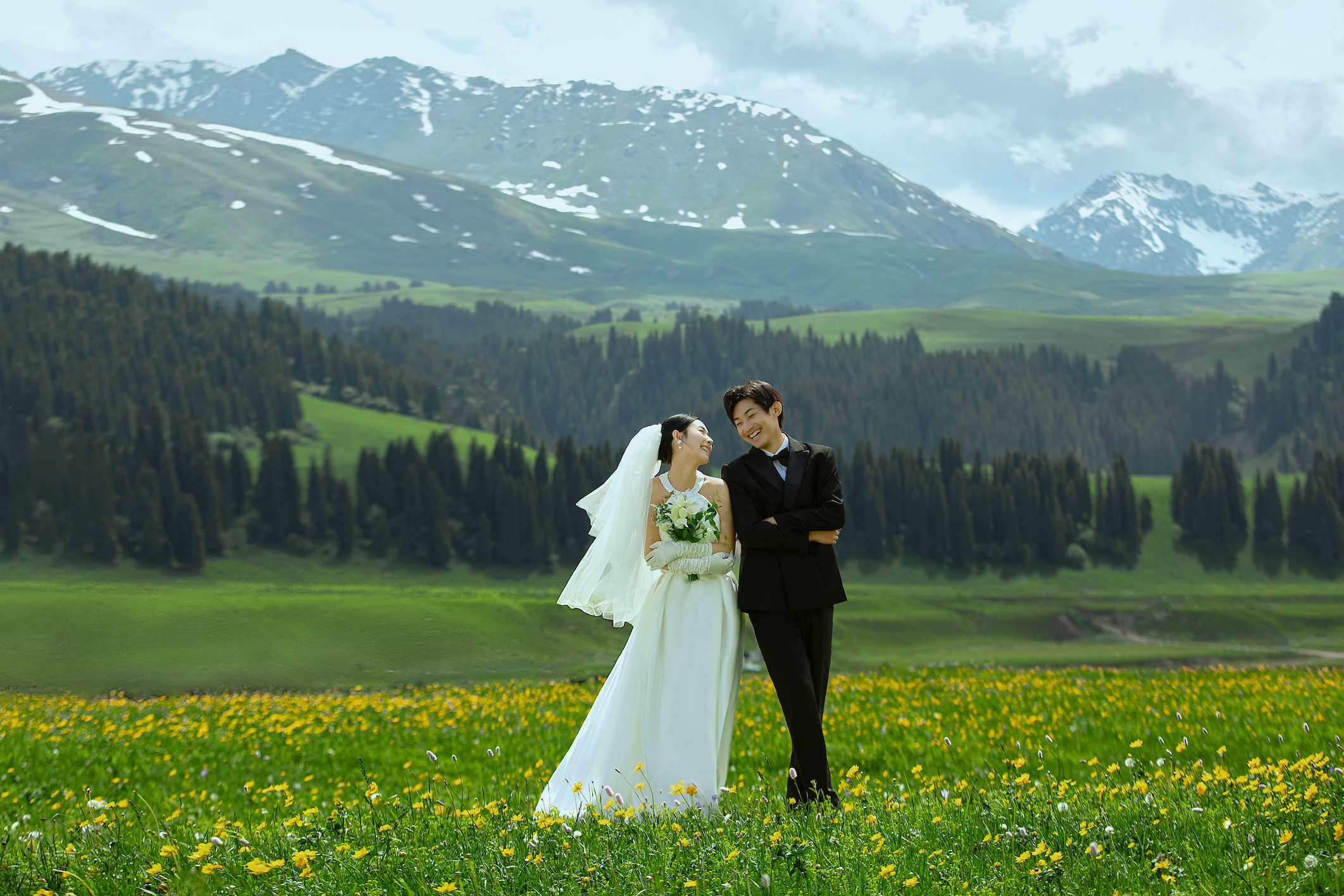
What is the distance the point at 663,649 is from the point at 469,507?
401ft

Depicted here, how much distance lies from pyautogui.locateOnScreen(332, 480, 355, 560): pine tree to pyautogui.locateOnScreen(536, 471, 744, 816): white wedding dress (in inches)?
4426

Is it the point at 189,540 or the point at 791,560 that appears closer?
the point at 791,560

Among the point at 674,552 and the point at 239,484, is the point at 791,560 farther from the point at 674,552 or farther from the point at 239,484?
the point at 239,484

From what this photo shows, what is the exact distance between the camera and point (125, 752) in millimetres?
15703

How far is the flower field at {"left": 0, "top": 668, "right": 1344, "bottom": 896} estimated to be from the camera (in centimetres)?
690

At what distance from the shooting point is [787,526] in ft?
32.9

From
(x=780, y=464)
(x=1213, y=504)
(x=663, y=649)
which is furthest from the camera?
(x=1213, y=504)

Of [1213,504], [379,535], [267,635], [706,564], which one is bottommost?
[379,535]

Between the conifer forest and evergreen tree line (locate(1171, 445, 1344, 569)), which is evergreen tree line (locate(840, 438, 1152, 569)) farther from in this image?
evergreen tree line (locate(1171, 445, 1344, 569))

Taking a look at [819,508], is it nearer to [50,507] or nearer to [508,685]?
[508,685]

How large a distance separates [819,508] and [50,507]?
115940mm

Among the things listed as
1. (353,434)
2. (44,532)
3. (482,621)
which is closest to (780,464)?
(482,621)

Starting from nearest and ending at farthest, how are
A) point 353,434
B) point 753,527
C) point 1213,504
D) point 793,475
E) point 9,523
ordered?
point 753,527, point 793,475, point 9,523, point 1213,504, point 353,434

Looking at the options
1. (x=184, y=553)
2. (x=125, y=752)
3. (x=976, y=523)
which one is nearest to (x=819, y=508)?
(x=125, y=752)
